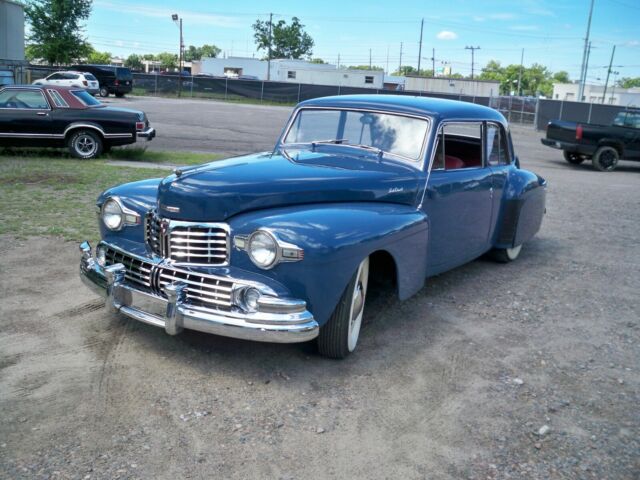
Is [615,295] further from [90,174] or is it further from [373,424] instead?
[90,174]

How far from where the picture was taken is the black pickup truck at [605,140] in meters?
16.8

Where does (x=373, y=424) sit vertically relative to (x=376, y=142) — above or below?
below

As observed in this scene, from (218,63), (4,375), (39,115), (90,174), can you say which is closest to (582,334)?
(4,375)

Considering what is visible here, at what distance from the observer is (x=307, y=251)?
3568mm

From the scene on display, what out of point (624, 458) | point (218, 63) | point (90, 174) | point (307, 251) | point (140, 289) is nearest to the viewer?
point (624, 458)

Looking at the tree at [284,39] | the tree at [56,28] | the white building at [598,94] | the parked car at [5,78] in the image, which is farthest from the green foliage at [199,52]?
the parked car at [5,78]

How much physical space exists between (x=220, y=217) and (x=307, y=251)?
1.98 ft

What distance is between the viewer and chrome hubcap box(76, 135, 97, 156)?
12.2 meters

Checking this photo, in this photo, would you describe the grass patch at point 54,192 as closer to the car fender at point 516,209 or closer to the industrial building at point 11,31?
the car fender at point 516,209

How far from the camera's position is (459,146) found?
5566 mm

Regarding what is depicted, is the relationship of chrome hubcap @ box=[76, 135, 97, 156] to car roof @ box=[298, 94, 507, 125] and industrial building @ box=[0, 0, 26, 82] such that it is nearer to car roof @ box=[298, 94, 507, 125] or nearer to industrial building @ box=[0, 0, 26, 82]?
car roof @ box=[298, 94, 507, 125]

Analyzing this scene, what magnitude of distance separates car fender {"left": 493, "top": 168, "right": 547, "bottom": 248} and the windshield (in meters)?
1.55

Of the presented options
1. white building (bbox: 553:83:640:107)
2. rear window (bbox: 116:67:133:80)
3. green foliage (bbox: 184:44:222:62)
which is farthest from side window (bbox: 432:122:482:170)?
green foliage (bbox: 184:44:222:62)

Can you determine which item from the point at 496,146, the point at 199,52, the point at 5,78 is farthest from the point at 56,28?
the point at 199,52
